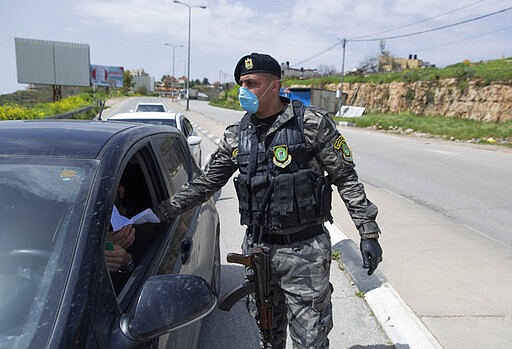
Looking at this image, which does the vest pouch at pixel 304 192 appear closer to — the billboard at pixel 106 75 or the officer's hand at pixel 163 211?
the officer's hand at pixel 163 211

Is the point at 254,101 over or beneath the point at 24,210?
over

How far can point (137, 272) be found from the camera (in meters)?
1.82

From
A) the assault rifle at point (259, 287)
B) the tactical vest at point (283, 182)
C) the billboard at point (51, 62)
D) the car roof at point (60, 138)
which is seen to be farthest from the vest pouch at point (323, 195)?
the billboard at point (51, 62)

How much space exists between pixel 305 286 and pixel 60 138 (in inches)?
55.0

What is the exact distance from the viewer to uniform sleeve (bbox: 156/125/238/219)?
2.31 m

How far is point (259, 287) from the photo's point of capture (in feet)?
7.17

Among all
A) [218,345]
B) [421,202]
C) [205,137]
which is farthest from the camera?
[205,137]

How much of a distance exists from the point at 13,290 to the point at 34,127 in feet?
3.30

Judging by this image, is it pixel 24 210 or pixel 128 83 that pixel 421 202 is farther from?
pixel 128 83

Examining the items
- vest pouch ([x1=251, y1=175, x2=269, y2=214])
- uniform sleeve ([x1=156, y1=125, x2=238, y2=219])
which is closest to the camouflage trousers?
vest pouch ([x1=251, y1=175, x2=269, y2=214])

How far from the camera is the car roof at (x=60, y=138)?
174cm

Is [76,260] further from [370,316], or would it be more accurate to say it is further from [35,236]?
[370,316]

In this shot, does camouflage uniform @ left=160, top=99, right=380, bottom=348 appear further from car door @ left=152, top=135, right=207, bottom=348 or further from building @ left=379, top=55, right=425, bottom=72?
building @ left=379, top=55, right=425, bottom=72

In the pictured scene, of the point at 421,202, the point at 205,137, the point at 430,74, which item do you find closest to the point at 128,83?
the point at 430,74
